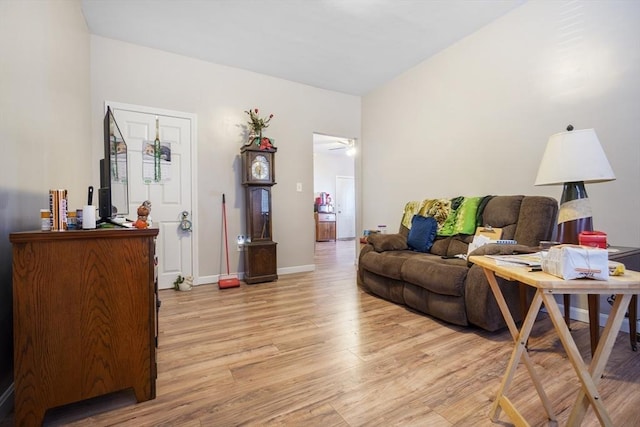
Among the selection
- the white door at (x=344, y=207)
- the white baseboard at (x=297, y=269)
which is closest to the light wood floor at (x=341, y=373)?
the white baseboard at (x=297, y=269)

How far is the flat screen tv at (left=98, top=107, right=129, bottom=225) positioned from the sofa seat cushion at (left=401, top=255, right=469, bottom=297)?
6.98 ft

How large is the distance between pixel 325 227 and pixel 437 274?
6219 millimetres

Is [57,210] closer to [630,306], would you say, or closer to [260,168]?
[260,168]

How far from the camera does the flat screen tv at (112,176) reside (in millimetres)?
1670

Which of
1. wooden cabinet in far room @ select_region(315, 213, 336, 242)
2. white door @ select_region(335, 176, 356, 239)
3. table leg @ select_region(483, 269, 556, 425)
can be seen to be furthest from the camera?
white door @ select_region(335, 176, 356, 239)

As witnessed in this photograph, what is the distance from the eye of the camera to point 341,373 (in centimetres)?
156

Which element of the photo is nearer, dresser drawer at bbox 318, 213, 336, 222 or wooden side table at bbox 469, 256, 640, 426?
wooden side table at bbox 469, 256, 640, 426

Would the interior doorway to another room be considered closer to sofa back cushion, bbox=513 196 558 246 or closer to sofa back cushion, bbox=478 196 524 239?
sofa back cushion, bbox=478 196 524 239

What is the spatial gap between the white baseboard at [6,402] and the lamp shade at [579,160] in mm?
3149

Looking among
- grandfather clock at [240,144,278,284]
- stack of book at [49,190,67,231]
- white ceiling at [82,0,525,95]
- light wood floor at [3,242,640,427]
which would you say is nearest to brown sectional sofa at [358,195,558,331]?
light wood floor at [3,242,640,427]

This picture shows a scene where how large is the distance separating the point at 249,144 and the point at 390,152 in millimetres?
1997

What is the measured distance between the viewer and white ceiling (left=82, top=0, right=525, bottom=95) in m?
2.57

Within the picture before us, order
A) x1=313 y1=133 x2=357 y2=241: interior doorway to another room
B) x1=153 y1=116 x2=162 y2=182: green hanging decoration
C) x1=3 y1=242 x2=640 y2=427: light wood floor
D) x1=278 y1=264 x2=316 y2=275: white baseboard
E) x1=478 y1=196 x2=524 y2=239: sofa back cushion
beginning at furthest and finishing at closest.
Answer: x1=313 y1=133 x2=357 y2=241: interior doorway to another room → x1=278 y1=264 x2=316 y2=275: white baseboard → x1=153 y1=116 x2=162 y2=182: green hanging decoration → x1=478 y1=196 x2=524 y2=239: sofa back cushion → x1=3 y1=242 x2=640 y2=427: light wood floor

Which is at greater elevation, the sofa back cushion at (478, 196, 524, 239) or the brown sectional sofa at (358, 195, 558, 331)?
the sofa back cushion at (478, 196, 524, 239)
